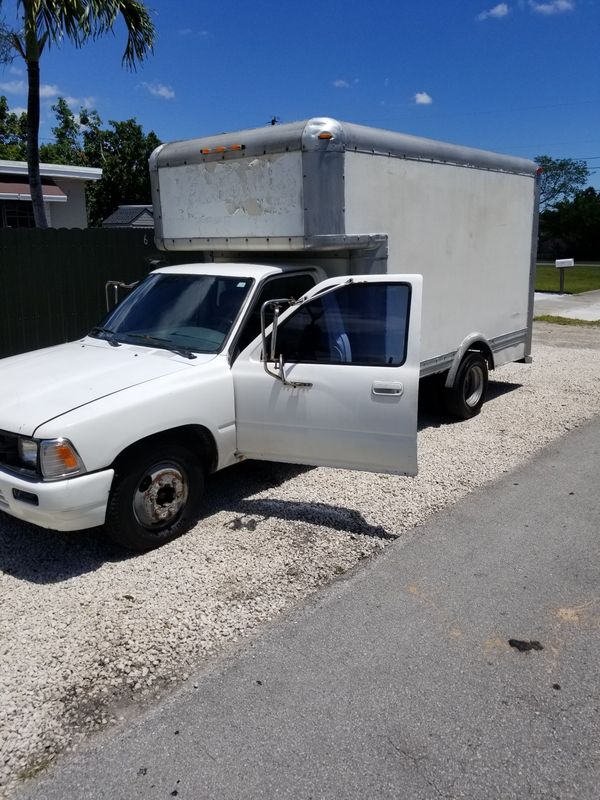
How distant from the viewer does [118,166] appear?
34.7 metres

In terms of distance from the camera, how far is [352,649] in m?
3.58

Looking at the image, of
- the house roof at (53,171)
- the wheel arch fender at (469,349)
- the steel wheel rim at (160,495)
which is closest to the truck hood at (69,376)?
the steel wheel rim at (160,495)

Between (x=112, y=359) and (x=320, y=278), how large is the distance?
1936 mm

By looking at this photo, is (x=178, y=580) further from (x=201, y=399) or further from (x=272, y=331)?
(x=272, y=331)

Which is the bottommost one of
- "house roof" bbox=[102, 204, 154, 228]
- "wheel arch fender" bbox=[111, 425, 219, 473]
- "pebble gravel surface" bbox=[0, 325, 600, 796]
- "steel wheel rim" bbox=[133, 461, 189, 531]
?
"pebble gravel surface" bbox=[0, 325, 600, 796]

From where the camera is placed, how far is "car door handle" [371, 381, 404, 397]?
471cm

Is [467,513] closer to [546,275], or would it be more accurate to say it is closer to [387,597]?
[387,597]

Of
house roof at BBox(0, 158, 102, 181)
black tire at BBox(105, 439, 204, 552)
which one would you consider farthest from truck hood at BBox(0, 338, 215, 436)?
house roof at BBox(0, 158, 102, 181)

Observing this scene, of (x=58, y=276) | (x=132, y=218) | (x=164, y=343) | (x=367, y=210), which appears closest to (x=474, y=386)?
(x=367, y=210)

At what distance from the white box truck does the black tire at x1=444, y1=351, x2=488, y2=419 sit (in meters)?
0.52

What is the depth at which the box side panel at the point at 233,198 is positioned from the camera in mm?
5559

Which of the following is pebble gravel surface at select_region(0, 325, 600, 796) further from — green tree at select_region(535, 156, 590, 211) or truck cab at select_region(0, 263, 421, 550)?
green tree at select_region(535, 156, 590, 211)

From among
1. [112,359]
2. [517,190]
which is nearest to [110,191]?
[517,190]

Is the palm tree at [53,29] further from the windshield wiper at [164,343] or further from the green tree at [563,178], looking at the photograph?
the green tree at [563,178]
